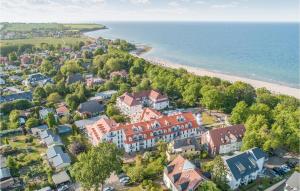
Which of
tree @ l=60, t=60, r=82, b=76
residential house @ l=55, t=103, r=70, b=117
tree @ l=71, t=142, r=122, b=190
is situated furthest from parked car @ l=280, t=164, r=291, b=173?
tree @ l=60, t=60, r=82, b=76

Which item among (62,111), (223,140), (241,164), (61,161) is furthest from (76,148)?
(241,164)

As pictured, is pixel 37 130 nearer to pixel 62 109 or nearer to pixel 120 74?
pixel 62 109

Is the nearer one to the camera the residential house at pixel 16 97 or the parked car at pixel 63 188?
the parked car at pixel 63 188

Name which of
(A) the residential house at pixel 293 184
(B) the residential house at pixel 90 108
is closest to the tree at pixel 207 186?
(A) the residential house at pixel 293 184

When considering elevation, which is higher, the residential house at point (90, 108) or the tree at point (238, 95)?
the tree at point (238, 95)

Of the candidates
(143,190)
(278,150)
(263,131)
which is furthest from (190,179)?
(278,150)

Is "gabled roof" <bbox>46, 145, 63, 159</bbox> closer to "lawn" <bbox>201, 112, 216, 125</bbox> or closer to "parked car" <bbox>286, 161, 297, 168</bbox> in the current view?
"lawn" <bbox>201, 112, 216, 125</bbox>

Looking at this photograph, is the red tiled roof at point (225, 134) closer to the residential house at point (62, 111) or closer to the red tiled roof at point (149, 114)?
the red tiled roof at point (149, 114)
